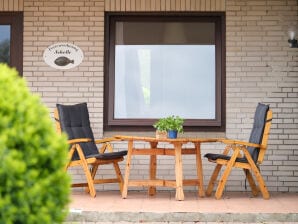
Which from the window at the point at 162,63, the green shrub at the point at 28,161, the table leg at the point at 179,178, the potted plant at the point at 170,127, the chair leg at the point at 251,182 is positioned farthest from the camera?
the window at the point at 162,63

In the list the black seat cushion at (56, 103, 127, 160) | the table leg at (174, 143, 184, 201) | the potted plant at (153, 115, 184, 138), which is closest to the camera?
the table leg at (174, 143, 184, 201)

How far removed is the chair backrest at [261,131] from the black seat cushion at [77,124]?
4.46ft

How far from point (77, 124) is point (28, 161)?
498cm

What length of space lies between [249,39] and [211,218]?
2771mm

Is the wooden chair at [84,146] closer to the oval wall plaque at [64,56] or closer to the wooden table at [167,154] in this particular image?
the wooden table at [167,154]

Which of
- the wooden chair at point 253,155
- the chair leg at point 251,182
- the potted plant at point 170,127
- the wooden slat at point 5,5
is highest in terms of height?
the wooden slat at point 5,5

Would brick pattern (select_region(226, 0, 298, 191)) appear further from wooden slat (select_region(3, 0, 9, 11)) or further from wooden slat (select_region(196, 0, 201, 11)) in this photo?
wooden slat (select_region(3, 0, 9, 11))

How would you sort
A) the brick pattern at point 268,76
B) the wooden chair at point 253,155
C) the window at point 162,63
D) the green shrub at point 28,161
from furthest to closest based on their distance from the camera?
1. the window at point 162,63
2. the brick pattern at point 268,76
3. the wooden chair at point 253,155
4. the green shrub at point 28,161

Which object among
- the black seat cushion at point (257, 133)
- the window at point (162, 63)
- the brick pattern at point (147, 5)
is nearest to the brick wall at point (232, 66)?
the brick pattern at point (147, 5)

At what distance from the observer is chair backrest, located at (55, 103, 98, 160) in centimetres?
673

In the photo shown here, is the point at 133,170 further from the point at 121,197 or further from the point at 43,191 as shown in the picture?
the point at 43,191

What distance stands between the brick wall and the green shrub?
17.1 ft

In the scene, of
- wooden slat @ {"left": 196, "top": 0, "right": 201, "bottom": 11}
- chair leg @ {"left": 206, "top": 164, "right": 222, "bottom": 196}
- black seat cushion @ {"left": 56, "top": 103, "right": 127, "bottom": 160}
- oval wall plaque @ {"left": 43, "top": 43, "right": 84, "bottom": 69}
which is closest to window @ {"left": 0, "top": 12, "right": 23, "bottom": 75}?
oval wall plaque @ {"left": 43, "top": 43, "right": 84, "bottom": 69}

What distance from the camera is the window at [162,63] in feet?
24.5
